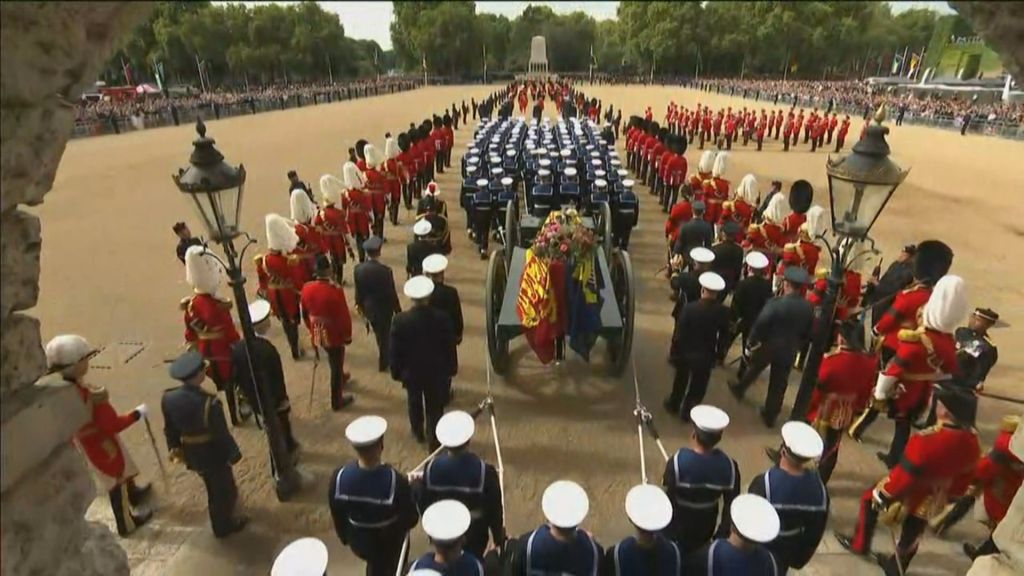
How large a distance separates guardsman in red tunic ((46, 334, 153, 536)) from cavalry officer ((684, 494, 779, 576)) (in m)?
4.28

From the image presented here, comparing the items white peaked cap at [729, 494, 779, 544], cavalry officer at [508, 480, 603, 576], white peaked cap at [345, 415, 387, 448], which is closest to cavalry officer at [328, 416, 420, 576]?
white peaked cap at [345, 415, 387, 448]

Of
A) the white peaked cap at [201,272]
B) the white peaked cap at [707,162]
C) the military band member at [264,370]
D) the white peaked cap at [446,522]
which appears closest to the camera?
the white peaked cap at [446,522]

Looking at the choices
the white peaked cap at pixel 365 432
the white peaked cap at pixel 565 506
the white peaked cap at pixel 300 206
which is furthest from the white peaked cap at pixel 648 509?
the white peaked cap at pixel 300 206

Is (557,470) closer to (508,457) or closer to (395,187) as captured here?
(508,457)

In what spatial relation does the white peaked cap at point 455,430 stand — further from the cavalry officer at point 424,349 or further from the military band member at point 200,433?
the military band member at point 200,433

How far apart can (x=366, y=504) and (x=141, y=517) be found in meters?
2.66

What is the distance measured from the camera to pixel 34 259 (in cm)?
222

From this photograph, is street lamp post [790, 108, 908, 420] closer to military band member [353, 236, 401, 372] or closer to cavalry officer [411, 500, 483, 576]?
cavalry officer [411, 500, 483, 576]

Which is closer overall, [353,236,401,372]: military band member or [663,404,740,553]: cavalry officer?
[663,404,740,553]: cavalry officer

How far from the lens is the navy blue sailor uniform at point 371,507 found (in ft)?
10.5

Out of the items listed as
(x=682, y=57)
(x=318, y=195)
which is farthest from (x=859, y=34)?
(x=318, y=195)

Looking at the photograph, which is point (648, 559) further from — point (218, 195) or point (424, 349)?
point (218, 195)

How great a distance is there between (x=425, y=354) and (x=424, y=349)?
53mm

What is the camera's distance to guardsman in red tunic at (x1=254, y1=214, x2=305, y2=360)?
6254mm
